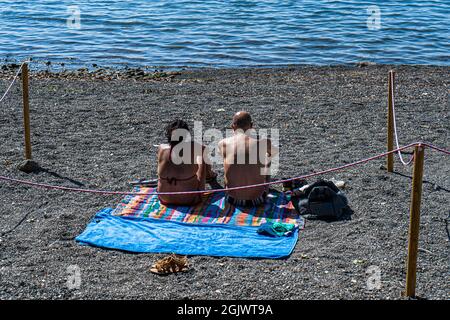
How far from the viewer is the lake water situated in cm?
1852

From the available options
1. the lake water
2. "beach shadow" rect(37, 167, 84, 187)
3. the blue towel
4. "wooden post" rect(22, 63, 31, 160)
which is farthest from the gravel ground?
the lake water

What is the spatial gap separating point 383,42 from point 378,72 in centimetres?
482

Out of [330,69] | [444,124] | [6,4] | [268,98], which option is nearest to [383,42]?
[330,69]

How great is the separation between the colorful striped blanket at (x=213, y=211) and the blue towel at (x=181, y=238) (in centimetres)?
15

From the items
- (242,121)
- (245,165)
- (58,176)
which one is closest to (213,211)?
(245,165)

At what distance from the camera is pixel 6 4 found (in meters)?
29.0

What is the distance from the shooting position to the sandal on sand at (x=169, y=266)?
18.8ft

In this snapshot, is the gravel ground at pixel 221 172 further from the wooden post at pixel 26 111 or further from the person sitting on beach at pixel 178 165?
the person sitting on beach at pixel 178 165

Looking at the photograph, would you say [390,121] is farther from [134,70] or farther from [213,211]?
[134,70]

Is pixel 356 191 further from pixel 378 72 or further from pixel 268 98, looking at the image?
pixel 378 72

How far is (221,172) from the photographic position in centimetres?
843

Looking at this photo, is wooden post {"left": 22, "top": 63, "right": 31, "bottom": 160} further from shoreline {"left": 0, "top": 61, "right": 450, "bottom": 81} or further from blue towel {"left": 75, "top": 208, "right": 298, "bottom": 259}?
shoreline {"left": 0, "top": 61, "right": 450, "bottom": 81}

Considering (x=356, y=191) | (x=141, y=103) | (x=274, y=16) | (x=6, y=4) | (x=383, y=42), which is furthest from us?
(x=6, y=4)
